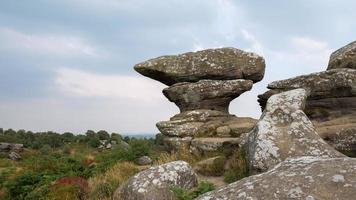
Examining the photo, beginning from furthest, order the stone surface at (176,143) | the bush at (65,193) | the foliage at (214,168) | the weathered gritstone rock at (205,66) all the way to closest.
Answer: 1. the weathered gritstone rock at (205,66)
2. the stone surface at (176,143)
3. the foliage at (214,168)
4. the bush at (65,193)

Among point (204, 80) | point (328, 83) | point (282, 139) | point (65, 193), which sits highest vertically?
point (204, 80)

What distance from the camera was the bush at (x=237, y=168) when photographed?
1218 cm

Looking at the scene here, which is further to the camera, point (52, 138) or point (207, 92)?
point (52, 138)

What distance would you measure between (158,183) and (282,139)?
367 centimetres

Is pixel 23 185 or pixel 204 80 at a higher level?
pixel 204 80

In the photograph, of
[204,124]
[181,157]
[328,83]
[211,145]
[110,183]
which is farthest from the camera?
[204,124]

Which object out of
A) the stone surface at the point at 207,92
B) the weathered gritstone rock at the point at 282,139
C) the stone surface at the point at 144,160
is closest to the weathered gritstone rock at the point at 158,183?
the weathered gritstone rock at the point at 282,139

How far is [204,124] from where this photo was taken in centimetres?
2030

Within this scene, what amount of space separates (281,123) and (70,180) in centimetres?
768

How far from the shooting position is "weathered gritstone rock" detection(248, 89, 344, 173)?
10.9 metres

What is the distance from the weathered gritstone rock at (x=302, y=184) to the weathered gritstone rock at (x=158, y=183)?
555 centimetres

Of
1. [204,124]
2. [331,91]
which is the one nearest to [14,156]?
[204,124]

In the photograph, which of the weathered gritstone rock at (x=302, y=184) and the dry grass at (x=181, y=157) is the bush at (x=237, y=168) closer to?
the dry grass at (x=181, y=157)

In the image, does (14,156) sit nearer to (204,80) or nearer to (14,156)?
(14,156)
